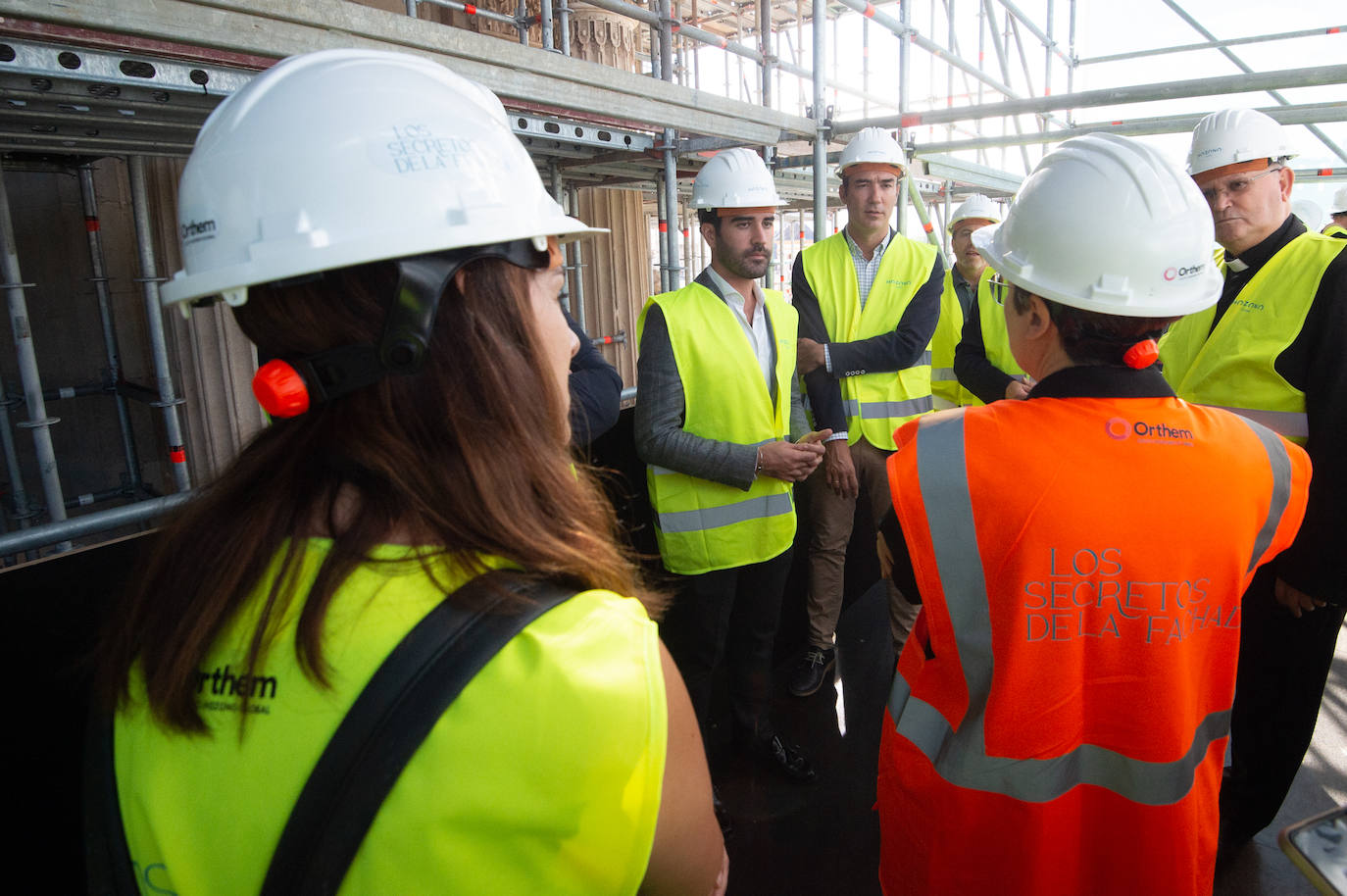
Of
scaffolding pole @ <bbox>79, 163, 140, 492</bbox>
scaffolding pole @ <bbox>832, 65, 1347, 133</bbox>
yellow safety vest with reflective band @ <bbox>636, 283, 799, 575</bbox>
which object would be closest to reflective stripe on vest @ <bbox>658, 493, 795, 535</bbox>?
yellow safety vest with reflective band @ <bbox>636, 283, 799, 575</bbox>

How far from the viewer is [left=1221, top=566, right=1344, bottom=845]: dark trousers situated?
2439mm

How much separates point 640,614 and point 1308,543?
8.00 ft

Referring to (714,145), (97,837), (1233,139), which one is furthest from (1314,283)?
(97,837)

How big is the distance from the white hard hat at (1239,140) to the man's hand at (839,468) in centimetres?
167

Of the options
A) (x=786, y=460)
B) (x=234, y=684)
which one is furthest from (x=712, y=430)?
(x=234, y=684)

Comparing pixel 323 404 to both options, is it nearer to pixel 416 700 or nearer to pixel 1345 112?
pixel 416 700

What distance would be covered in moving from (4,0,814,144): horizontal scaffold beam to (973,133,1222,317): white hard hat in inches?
72.6

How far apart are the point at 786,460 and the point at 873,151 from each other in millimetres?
1959

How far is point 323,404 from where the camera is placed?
0.84m

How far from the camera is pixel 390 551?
74cm

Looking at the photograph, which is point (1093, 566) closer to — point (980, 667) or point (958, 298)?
point (980, 667)

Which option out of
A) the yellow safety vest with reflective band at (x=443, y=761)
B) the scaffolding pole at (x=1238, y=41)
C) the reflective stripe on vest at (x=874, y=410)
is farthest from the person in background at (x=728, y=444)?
the scaffolding pole at (x=1238, y=41)

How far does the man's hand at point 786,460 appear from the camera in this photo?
2.73 m

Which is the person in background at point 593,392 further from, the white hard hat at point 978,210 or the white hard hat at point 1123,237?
the white hard hat at point 978,210
